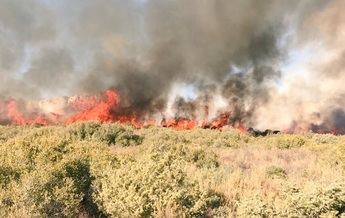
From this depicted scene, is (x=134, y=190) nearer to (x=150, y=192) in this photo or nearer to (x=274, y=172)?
(x=150, y=192)

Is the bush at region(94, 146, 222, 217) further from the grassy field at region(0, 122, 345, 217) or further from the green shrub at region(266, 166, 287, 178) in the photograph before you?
the green shrub at region(266, 166, 287, 178)

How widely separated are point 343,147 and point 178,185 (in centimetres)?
1069

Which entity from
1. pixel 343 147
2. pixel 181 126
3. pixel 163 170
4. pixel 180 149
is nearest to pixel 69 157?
pixel 163 170

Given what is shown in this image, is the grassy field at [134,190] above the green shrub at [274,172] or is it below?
below

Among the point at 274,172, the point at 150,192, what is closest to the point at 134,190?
the point at 150,192

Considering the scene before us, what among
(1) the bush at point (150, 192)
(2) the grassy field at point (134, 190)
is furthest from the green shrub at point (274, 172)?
(1) the bush at point (150, 192)

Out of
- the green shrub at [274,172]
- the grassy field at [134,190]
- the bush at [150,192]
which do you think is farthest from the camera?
the green shrub at [274,172]

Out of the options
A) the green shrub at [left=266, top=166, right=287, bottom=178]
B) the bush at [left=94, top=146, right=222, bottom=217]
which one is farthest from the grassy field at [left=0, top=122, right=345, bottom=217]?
the green shrub at [left=266, top=166, right=287, bottom=178]

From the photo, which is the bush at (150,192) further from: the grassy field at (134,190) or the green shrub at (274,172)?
the green shrub at (274,172)

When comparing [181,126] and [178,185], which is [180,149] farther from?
[181,126]

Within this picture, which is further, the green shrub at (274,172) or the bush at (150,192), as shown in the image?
the green shrub at (274,172)

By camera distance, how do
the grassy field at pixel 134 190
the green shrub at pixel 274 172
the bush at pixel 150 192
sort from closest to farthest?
the grassy field at pixel 134 190, the bush at pixel 150 192, the green shrub at pixel 274 172

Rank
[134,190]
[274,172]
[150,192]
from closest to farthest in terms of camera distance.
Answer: [150,192] < [134,190] < [274,172]

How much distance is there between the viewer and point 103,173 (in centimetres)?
1096
